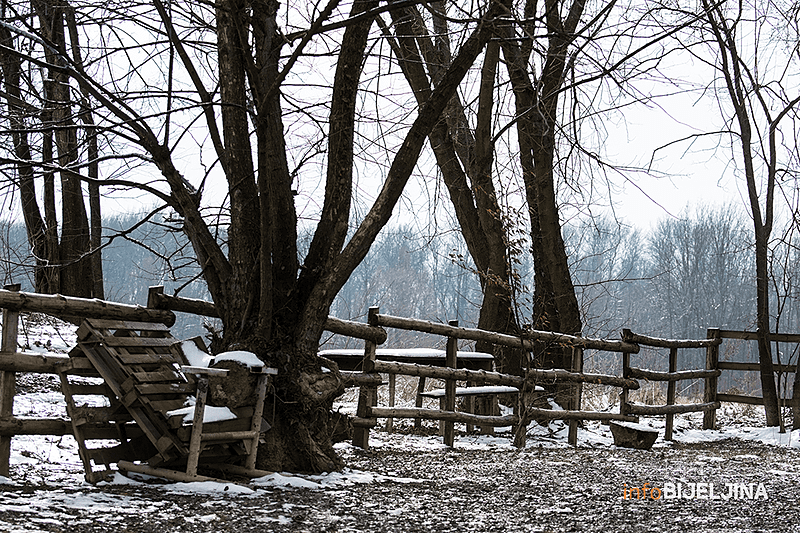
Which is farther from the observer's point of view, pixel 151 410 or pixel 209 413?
pixel 209 413

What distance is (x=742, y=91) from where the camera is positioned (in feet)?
35.1

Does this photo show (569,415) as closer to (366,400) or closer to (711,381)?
(366,400)

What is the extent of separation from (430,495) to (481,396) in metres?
4.23

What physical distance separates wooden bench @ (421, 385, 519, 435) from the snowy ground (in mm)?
607

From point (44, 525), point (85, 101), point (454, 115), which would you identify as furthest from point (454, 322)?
point (44, 525)

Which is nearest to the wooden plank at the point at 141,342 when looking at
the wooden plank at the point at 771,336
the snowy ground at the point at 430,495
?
the snowy ground at the point at 430,495

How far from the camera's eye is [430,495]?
496 cm

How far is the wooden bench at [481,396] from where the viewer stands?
25.8ft

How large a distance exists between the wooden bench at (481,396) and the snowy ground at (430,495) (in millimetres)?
607

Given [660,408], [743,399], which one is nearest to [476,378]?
[660,408]

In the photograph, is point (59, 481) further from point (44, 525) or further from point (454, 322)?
point (454, 322)

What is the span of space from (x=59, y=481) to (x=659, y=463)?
16.9 feet

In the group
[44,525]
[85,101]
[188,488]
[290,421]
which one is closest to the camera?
[44,525]

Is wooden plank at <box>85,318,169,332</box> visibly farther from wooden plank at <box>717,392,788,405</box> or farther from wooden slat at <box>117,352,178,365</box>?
wooden plank at <box>717,392,788,405</box>
